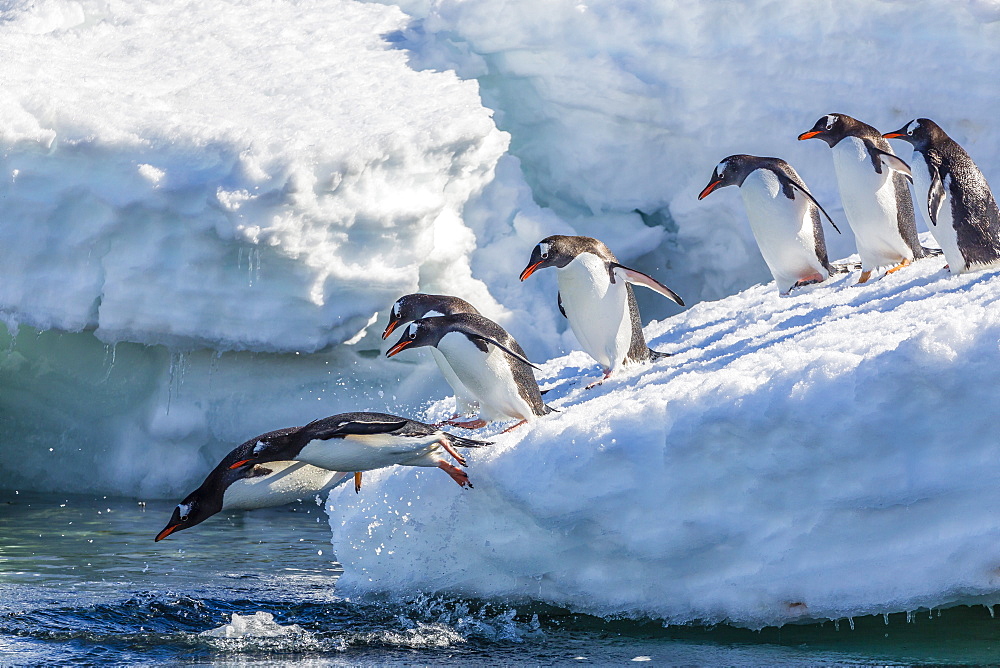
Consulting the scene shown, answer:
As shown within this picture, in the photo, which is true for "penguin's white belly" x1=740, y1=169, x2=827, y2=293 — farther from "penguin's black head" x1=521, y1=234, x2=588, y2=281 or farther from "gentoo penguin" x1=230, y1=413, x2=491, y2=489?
"gentoo penguin" x1=230, y1=413, x2=491, y2=489

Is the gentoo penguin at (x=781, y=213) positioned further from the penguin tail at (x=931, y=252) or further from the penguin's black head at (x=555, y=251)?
the penguin's black head at (x=555, y=251)

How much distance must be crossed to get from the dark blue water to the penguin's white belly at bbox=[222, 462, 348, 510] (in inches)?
17.1

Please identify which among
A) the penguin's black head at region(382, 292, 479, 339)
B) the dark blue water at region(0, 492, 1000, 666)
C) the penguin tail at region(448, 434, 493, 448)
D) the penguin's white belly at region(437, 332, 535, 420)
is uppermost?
the penguin's black head at region(382, 292, 479, 339)

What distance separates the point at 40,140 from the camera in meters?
6.30

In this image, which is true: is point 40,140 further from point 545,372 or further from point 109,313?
point 545,372

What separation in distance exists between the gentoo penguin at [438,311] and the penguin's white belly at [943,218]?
6.63ft

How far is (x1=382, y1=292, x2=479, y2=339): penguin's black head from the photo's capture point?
166 inches

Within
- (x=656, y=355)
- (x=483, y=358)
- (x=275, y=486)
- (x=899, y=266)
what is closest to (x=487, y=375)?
(x=483, y=358)

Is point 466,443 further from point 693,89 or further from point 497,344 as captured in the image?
point 693,89

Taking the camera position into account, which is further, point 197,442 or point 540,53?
point 540,53

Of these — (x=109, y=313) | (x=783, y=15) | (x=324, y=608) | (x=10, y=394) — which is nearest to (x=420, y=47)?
→ (x=783, y=15)

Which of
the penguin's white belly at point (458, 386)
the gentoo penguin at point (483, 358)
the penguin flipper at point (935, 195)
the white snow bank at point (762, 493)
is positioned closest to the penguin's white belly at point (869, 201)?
the penguin flipper at point (935, 195)

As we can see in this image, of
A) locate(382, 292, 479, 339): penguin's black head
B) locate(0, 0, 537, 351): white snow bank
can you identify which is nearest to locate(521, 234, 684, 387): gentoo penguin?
locate(382, 292, 479, 339): penguin's black head

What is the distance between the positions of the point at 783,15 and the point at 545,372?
11.0 ft
